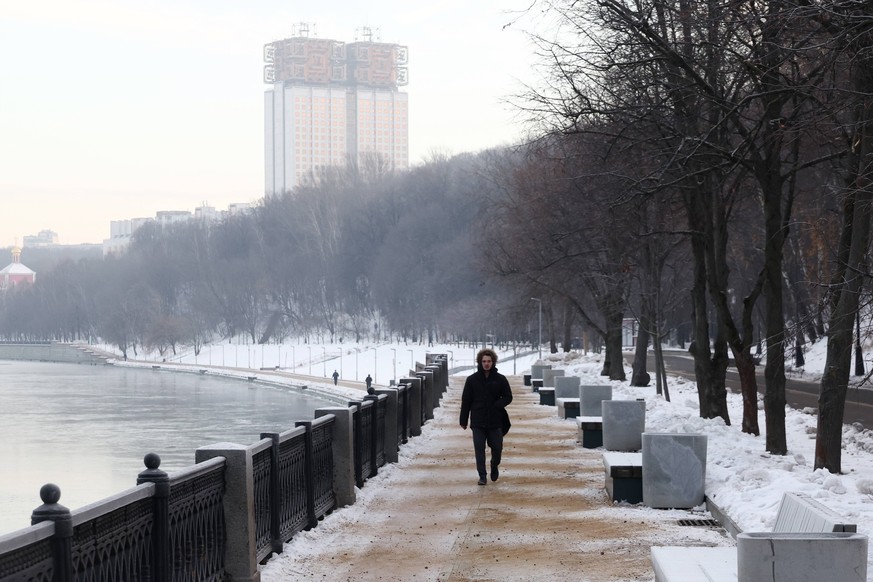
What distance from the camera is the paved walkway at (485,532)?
36.5 ft

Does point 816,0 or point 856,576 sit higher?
point 816,0

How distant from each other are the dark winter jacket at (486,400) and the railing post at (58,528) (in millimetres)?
9889

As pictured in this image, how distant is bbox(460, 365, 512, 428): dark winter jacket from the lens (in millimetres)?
16594

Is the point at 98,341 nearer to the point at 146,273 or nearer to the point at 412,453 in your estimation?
the point at 146,273

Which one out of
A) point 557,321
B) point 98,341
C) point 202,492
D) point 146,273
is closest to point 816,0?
point 202,492

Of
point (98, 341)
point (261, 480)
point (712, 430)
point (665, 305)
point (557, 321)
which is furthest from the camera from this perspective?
point (98, 341)

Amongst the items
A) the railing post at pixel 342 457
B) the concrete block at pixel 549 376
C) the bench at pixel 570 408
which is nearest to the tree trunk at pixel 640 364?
the concrete block at pixel 549 376

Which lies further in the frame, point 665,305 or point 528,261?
point 528,261

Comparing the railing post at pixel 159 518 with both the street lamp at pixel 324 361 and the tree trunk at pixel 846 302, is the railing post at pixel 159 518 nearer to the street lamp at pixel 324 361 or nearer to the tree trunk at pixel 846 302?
the tree trunk at pixel 846 302

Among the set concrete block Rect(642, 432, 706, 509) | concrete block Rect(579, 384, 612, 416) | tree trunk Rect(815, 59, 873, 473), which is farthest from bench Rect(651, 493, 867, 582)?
concrete block Rect(579, 384, 612, 416)

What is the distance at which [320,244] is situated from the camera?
15188cm

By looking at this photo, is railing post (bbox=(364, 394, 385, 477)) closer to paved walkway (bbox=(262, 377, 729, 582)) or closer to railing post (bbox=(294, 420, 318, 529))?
paved walkway (bbox=(262, 377, 729, 582))

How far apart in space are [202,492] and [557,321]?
73.3 meters

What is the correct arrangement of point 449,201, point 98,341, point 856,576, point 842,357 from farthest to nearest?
1. point 98,341
2. point 449,201
3. point 842,357
4. point 856,576
